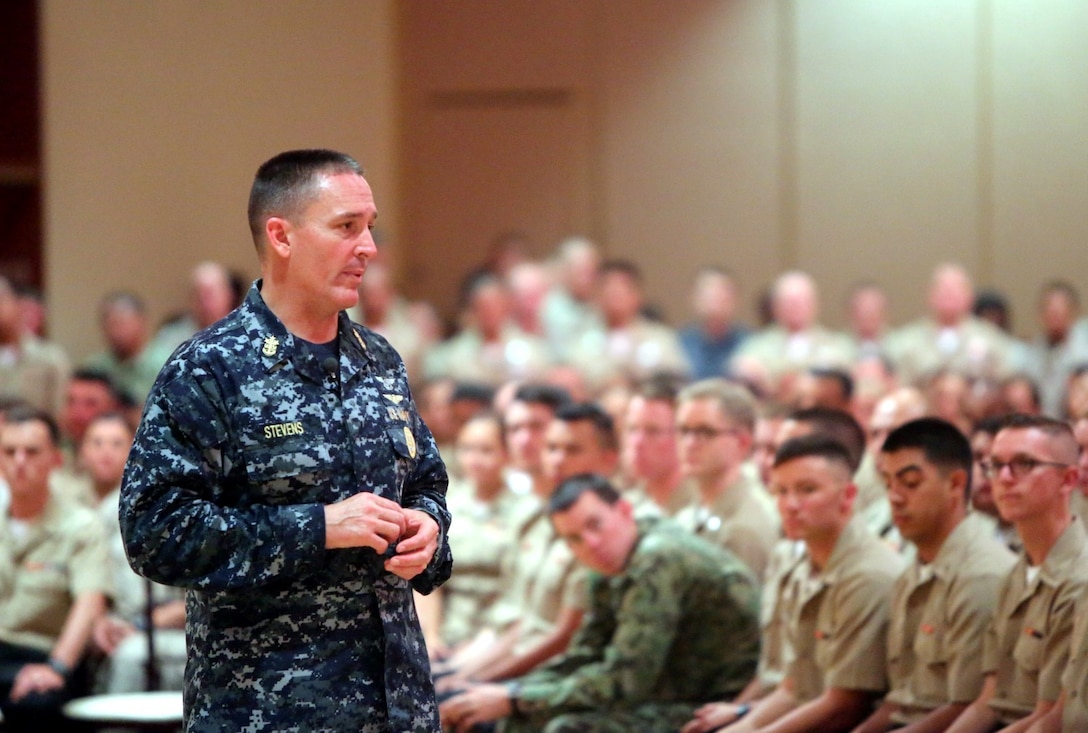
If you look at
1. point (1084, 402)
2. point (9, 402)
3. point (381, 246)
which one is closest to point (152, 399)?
point (1084, 402)

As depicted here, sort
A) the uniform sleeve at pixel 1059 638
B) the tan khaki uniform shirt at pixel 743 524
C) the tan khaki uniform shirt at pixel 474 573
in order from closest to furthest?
the uniform sleeve at pixel 1059 638 < the tan khaki uniform shirt at pixel 743 524 < the tan khaki uniform shirt at pixel 474 573

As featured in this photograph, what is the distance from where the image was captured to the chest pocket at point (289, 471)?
2.09 metres

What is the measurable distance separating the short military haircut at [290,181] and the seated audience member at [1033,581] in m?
1.63

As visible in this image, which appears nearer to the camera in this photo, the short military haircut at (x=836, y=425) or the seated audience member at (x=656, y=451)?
the short military haircut at (x=836, y=425)

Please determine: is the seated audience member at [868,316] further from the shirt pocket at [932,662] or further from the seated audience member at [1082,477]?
the shirt pocket at [932,662]

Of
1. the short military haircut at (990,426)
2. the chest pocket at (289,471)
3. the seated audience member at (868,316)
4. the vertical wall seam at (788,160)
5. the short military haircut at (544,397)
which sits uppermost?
the vertical wall seam at (788,160)

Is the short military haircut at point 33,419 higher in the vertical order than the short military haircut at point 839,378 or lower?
lower

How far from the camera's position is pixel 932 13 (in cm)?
880

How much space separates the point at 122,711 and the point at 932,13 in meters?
6.75

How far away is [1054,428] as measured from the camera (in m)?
3.13

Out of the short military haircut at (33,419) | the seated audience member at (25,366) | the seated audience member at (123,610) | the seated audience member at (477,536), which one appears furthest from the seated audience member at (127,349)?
the seated audience member at (477,536)

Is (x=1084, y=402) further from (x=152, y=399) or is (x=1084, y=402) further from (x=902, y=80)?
(x=902, y=80)

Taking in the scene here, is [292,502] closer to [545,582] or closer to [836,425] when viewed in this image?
[836,425]

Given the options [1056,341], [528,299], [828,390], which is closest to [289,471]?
[828,390]
